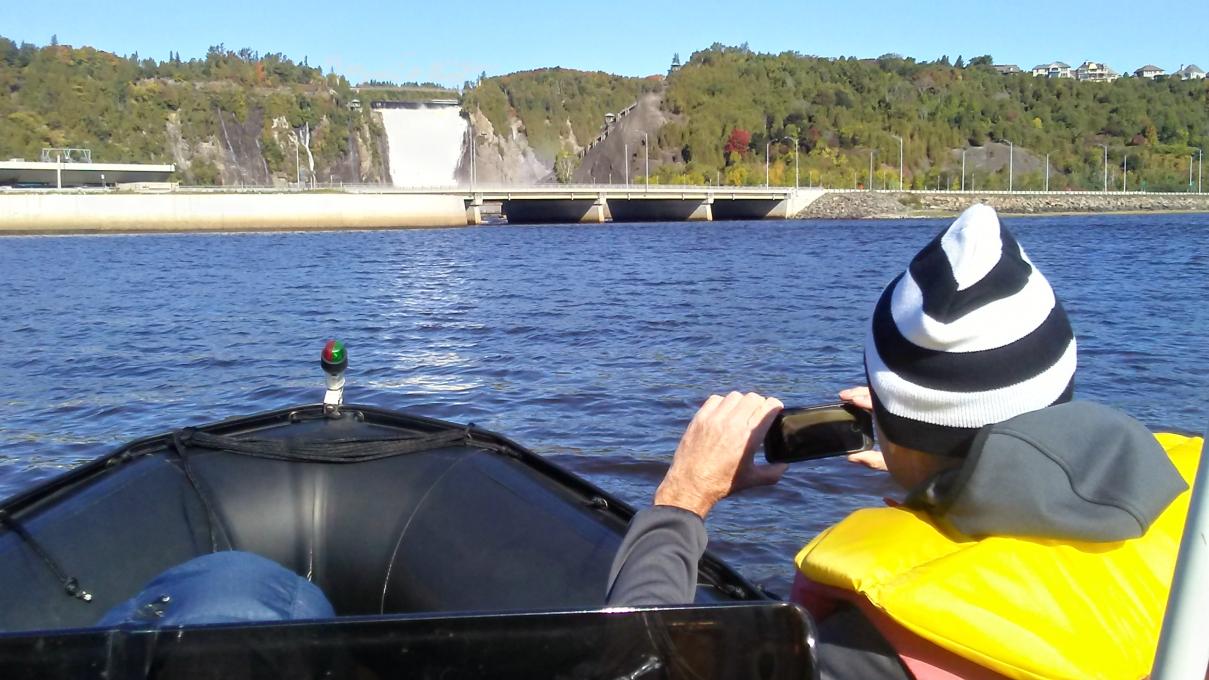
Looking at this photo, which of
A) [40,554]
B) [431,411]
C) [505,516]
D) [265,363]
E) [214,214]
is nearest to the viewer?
[40,554]

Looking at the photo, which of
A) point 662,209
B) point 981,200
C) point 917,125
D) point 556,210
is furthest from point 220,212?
point 917,125

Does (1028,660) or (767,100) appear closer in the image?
(1028,660)

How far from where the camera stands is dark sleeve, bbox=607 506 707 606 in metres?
1.46

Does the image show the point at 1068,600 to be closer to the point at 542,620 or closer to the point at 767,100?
the point at 542,620

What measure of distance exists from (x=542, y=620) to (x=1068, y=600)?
2.09 ft

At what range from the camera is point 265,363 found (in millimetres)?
12664

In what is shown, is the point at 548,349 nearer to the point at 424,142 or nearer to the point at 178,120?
the point at 178,120

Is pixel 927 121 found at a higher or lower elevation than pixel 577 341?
higher

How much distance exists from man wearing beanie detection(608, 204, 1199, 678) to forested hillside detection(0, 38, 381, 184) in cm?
11460

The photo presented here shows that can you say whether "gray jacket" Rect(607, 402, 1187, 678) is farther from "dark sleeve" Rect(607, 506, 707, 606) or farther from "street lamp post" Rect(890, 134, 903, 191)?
"street lamp post" Rect(890, 134, 903, 191)

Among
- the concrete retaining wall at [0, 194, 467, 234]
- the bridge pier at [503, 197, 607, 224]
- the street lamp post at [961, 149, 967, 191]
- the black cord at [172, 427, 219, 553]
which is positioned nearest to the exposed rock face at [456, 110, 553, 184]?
the street lamp post at [961, 149, 967, 191]

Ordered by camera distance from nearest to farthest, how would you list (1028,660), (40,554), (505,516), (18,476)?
1. (1028,660)
2. (40,554)
3. (505,516)
4. (18,476)

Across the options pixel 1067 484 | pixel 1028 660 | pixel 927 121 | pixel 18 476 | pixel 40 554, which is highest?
pixel 927 121

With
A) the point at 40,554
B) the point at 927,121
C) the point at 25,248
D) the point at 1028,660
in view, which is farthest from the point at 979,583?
the point at 927,121
